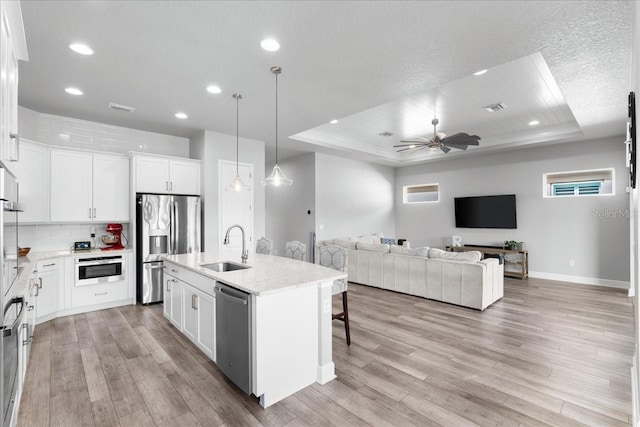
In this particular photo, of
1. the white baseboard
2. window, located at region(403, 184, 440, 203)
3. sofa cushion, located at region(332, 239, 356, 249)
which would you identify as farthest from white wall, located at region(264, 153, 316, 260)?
the white baseboard

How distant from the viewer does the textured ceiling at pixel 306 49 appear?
7.00 feet

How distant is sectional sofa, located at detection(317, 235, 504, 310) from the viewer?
4.29 meters

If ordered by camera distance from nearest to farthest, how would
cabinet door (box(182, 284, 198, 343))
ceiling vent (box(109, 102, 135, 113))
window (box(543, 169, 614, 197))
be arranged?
cabinet door (box(182, 284, 198, 343)) → ceiling vent (box(109, 102, 135, 113)) → window (box(543, 169, 614, 197))

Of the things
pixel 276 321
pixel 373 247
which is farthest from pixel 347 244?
pixel 276 321

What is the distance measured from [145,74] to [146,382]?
2943 millimetres

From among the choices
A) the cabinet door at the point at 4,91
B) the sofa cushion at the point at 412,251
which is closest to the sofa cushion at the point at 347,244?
the sofa cushion at the point at 412,251

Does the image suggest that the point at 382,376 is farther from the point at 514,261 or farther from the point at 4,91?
the point at 514,261

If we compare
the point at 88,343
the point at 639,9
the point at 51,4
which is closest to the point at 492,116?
the point at 639,9

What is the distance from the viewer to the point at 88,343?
3.25 meters

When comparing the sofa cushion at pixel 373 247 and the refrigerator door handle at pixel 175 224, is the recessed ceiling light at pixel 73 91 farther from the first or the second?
the sofa cushion at pixel 373 247

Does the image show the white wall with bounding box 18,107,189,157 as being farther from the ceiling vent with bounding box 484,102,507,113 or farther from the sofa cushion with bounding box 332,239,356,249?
the ceiling vent with bounding box 484,102,507,113

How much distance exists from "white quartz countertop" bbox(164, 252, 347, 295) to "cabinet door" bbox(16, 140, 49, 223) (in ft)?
6.39

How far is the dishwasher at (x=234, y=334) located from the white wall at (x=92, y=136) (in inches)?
151

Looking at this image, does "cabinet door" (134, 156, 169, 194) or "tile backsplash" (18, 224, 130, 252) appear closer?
"tile backsplash" (18, 224, 130, 252)
